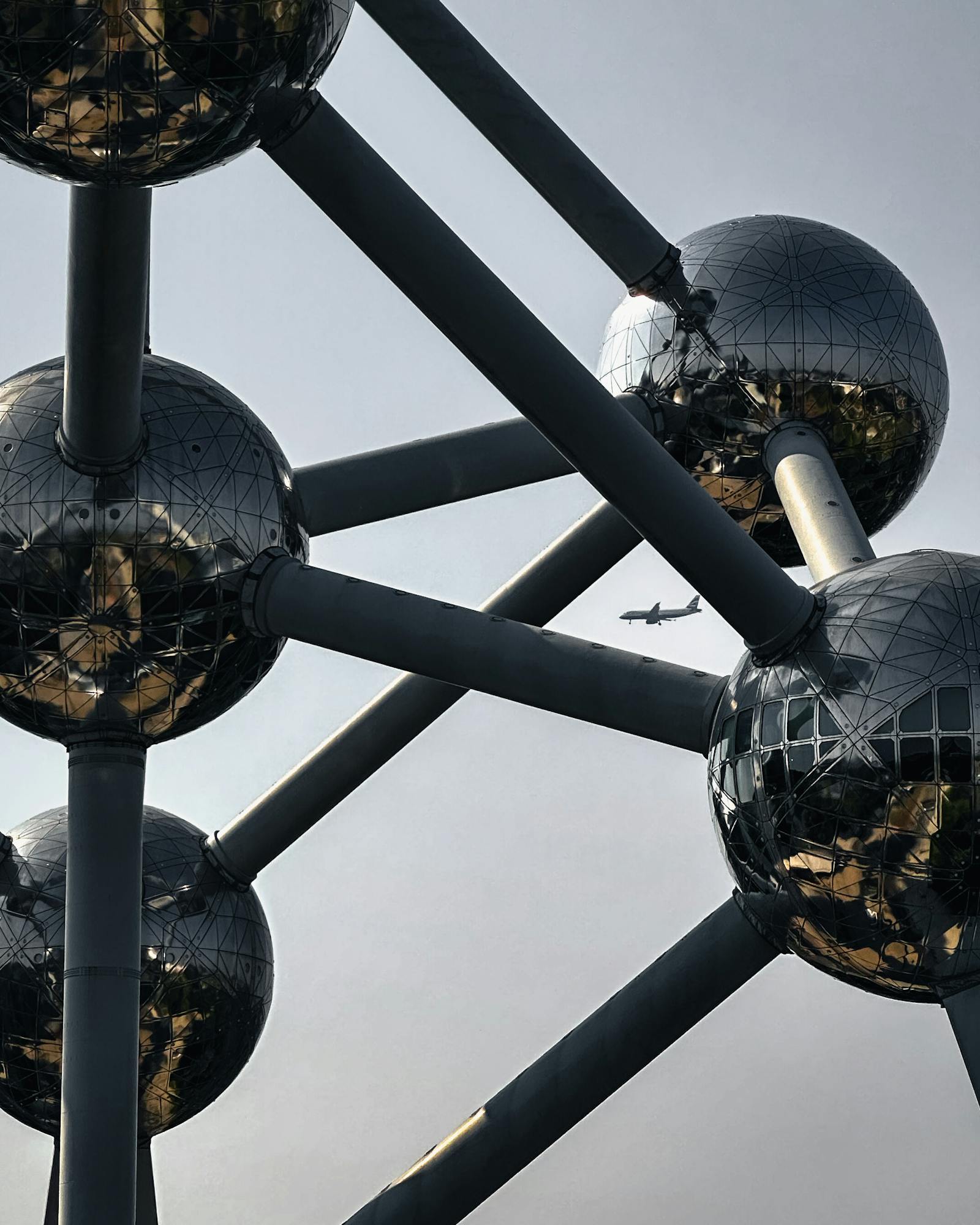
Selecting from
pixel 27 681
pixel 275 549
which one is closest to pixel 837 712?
pixel 275 549

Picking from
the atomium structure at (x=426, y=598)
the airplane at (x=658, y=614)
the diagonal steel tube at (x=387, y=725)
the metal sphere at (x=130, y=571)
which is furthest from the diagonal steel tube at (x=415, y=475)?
the airplane at (x=658, y=614)

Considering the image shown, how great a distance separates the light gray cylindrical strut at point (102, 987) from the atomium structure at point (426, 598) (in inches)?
0.6

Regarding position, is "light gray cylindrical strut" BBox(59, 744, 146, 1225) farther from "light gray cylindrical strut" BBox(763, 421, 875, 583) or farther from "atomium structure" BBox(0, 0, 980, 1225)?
"light gray cylindrical strut" BBox(763, 421, 875, 583)

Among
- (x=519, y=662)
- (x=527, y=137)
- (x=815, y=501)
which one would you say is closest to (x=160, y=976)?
(x=519, y=662)

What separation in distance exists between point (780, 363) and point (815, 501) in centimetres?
122

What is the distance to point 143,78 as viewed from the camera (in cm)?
567

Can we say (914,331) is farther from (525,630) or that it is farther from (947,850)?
(947,850)

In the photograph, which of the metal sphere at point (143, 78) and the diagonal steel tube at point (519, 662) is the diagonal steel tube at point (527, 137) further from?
the diagonal steel tube at point (519, 662)

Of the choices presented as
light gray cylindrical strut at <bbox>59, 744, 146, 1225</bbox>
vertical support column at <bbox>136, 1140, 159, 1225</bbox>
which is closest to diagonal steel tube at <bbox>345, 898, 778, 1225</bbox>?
light gray cylindrical strut at <bbox>59, 744, 146, 1225</bbox>

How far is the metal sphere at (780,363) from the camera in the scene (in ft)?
29.2

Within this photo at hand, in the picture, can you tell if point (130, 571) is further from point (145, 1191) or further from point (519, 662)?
point (145, 1191)

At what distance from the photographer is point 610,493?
6.35 m

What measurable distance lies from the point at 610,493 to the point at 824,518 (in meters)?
1.67

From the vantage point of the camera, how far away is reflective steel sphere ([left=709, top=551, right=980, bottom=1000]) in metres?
6.11
